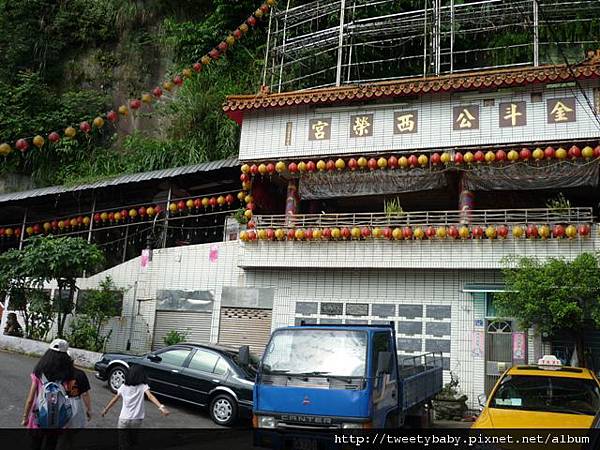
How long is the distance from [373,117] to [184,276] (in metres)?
7.34

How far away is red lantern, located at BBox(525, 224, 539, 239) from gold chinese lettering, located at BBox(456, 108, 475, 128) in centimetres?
322

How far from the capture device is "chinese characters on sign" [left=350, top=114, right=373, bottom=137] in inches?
614

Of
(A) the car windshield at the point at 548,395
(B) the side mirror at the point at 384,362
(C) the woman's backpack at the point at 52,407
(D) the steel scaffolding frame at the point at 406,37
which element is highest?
(D) the steel scaffolding frame at the point at 406,37

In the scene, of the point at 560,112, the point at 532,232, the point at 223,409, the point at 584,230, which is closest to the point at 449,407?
the point at 532,232

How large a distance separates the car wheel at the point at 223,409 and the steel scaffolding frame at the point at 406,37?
10337 millimetres

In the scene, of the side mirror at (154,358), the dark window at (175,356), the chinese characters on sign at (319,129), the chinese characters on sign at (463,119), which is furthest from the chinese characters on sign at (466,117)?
the side mirror at (154,358)

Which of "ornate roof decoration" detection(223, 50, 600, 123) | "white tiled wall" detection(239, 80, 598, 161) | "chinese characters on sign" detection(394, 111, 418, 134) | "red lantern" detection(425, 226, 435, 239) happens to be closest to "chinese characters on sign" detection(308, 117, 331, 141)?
"white tiled wall" detection(239, 80, 598, 161)

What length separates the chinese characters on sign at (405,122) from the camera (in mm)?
15188

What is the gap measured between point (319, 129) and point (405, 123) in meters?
2.48

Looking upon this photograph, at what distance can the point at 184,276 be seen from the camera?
16.8m

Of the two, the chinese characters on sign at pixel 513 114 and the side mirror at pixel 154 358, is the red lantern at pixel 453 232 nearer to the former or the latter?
the chinese characters on sign at pixel 513 114

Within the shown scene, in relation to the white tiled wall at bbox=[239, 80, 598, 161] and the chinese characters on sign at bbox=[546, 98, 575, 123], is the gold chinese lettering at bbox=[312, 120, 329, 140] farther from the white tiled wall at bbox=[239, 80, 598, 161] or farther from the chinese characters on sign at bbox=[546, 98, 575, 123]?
the chinese characters on sign at bbox=[546, 98, 575, 123]

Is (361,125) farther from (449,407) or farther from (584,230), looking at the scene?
(449,407)

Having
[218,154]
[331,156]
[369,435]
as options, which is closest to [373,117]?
[331,156]
